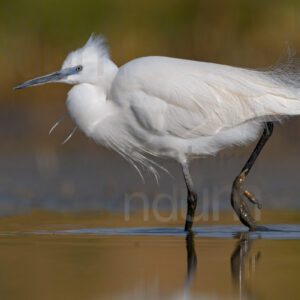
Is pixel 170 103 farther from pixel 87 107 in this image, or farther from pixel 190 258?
pixel 190 258

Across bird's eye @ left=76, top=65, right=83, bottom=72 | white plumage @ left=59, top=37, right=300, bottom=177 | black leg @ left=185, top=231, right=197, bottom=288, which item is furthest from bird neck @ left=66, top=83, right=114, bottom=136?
black leg @ left=185, top=231, right=197, bottom=288

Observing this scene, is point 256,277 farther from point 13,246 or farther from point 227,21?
point 227,21

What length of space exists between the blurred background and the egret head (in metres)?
2.93

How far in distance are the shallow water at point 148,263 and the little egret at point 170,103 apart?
731mm

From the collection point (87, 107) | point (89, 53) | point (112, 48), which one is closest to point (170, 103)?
point (87, 107)

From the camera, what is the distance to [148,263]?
17.0 feet

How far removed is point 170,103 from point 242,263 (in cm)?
211

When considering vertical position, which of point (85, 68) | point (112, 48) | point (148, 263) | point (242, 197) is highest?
point (112, 48)

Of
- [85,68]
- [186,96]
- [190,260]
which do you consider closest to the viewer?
[190,260]

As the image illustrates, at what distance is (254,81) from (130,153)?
120 centimetres

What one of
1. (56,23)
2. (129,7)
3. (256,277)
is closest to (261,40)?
(129,7)

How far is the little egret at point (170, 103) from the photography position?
688cm

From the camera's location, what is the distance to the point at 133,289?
172 inches

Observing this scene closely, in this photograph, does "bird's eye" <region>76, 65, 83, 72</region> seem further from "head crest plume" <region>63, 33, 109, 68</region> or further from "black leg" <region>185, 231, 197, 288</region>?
"black leg" <region>185, 231, 197, 288</region>
